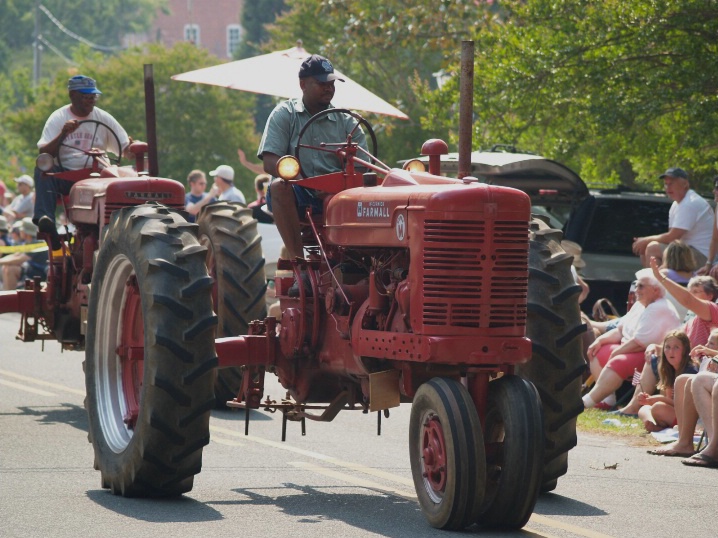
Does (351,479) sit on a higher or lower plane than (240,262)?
lower

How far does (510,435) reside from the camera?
732cm

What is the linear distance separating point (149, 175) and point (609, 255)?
7.20 metres

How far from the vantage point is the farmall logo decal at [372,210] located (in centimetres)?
799

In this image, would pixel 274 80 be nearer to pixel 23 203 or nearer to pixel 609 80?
pixel 609 80

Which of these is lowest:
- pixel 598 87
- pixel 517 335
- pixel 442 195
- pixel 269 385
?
pixel 269 385

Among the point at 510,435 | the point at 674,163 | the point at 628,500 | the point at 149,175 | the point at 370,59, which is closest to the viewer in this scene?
the point at 510,435

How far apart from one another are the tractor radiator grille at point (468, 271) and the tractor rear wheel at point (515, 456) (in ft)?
1.23

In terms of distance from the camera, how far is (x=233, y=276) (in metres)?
12.1

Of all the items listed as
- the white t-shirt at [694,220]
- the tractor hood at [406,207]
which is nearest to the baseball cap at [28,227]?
the white t-shirt at [694,220]

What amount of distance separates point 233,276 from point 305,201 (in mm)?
3075

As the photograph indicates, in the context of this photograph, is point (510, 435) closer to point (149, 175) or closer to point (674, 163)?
point (149, 175)

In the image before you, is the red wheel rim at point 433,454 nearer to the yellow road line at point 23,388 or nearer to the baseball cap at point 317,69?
the baseball cap at point 317,69

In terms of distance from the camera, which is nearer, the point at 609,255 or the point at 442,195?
the point at 442,195

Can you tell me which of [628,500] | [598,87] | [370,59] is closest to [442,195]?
[628,500]
